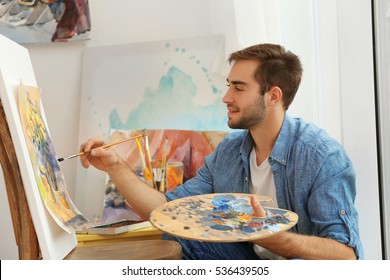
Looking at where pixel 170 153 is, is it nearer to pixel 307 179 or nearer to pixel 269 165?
pixel 269 165

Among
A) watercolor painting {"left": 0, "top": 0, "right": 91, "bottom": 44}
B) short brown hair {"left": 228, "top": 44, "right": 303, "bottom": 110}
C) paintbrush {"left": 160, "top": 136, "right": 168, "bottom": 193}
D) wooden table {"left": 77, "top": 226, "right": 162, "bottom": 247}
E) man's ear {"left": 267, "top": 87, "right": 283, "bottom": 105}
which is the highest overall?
watercolor painting {"left": 0, "top": 0, "right": 91, "bottom": 44}

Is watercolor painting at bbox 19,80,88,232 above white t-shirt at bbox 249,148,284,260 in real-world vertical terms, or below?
above

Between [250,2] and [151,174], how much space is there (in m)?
0.81

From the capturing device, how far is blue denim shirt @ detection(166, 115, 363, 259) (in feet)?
4.38

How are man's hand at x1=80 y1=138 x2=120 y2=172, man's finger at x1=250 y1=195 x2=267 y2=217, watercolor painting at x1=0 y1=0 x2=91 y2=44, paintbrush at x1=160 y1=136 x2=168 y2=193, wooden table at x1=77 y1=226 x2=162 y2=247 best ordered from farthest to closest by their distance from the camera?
watercolor painting at x1=0 y1=0 x2=91 y2=44 < paintbrush at x1=160 y1=136 x2=168 y2=193 < wooden table at x1=77 y1=226 x2=162 y2=247 < man's hand at x1=80 y1=138 x2=120 y2=172 < man's finger at x1=250 y1=195 x2=267 y2=217

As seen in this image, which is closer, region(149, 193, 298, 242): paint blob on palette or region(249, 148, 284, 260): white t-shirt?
region(149, 193, 298, 242): paint blob on palette

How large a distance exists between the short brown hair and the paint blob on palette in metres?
0.48

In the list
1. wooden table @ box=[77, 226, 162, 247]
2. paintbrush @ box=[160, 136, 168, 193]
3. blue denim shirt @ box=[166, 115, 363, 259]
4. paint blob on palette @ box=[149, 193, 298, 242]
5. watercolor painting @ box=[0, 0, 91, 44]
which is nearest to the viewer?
paint blob on palette @ box=[149, 193, 298, 242]

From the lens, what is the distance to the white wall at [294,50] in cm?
179

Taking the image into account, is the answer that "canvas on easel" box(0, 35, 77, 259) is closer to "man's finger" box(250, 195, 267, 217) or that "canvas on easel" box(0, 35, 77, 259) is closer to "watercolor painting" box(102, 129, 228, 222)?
"man's finger" box(250, 195, 267, 217)

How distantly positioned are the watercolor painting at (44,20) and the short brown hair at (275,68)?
0.93m

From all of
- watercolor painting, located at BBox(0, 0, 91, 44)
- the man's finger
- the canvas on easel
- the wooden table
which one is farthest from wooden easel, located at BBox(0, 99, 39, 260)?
watercolor painting, located at BBox(0, 0, 91, 44)

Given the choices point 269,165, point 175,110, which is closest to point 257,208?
point 269,165

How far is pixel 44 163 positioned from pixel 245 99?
2.28ft
